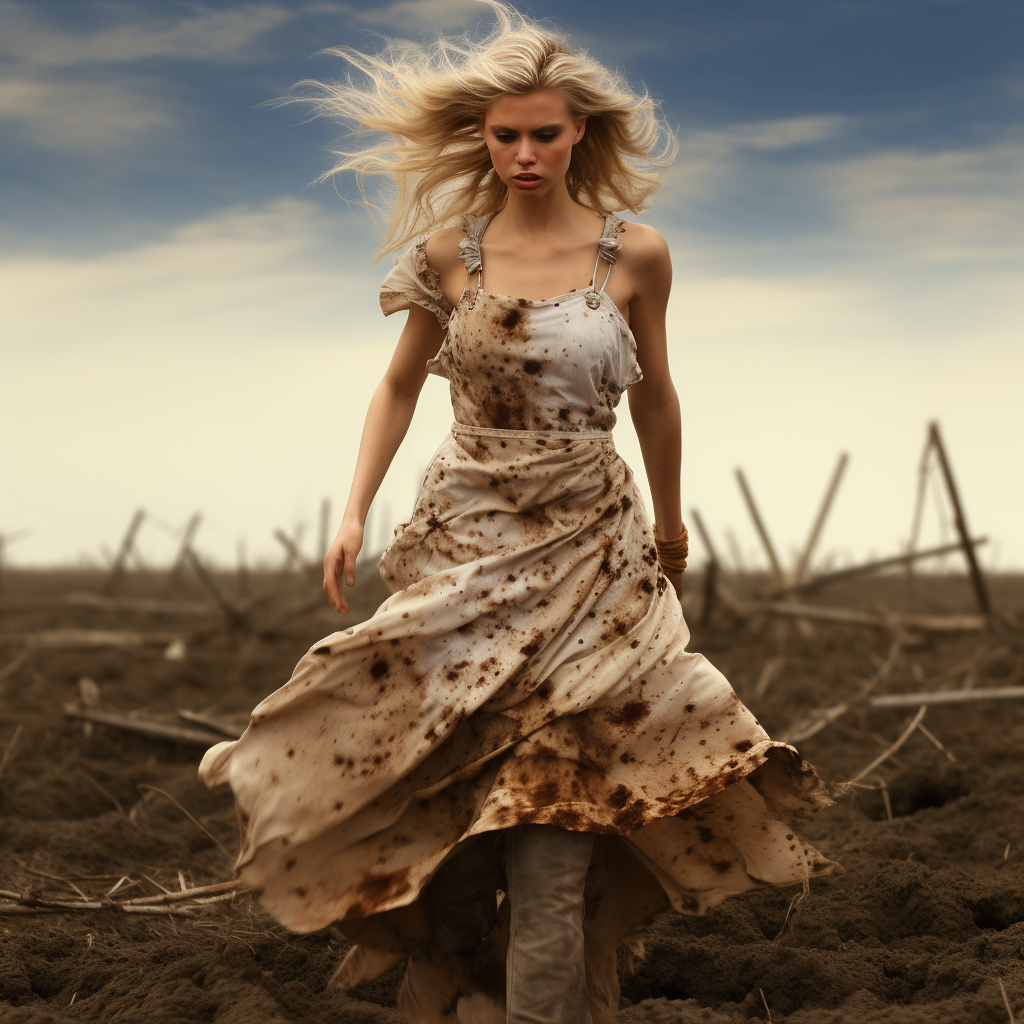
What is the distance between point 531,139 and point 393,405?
798mm

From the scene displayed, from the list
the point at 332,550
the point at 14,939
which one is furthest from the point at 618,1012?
the point at 14,939

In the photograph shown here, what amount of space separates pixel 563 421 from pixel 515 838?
100 cm

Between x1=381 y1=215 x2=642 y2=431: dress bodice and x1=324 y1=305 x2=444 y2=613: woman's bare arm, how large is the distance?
204mm

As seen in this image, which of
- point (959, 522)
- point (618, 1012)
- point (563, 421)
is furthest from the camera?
point (959, 522)

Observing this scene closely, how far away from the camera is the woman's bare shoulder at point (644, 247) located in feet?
9.65

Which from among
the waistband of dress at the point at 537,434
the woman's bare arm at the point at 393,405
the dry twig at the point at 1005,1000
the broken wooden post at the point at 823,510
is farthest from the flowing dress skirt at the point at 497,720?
the broken wooden post at the point at 823,510

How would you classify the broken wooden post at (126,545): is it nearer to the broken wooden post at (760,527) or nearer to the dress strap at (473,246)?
the broken wooden post at (760,527)

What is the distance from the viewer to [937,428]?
9234 millimetres

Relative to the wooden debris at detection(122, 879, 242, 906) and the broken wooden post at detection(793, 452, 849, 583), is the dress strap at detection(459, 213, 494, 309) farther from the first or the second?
the broken wooden post at detection(793, 452, 849, 583)

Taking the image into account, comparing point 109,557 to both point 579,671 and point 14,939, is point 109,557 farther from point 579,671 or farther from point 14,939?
point 579,671

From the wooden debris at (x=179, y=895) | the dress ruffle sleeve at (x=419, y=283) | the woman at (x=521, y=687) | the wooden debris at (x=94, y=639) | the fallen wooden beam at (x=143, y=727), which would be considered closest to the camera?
the woman at (x=521, y=687)

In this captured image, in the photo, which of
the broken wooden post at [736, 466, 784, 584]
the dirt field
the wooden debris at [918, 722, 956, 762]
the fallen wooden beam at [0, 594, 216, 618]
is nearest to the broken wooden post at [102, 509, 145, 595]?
the fallen wooden beam at [0, 594, 216, 618]

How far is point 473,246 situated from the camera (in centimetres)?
295

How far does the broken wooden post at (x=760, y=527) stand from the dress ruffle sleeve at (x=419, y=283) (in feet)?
24.6
